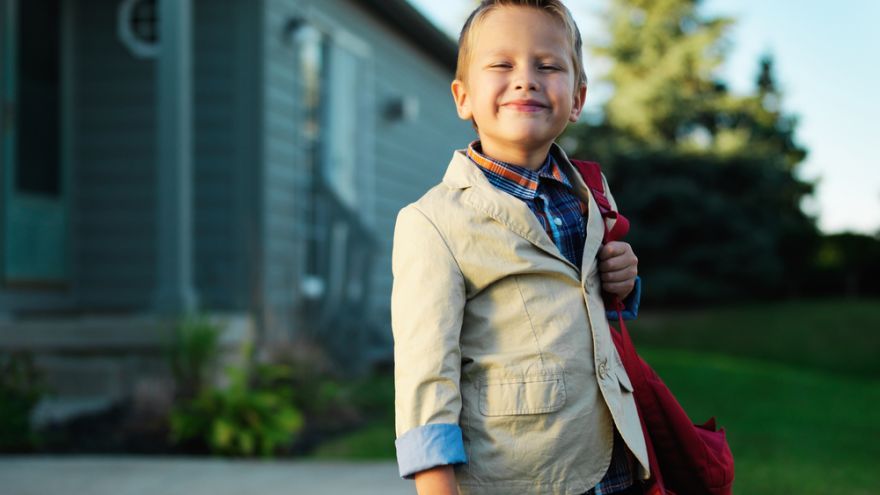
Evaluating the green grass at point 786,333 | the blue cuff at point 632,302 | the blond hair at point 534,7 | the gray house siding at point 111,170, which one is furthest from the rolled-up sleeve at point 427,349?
the green grass at point 786,333

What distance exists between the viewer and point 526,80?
68.7 inches

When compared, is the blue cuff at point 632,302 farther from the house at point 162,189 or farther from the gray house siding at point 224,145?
the gray house siding at point 224,145

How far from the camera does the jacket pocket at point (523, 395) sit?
5.42 ft

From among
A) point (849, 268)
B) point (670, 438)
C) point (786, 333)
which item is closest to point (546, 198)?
point (670, 438)

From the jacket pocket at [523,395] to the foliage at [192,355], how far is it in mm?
4389

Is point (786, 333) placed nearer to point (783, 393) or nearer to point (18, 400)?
point (783, 393)

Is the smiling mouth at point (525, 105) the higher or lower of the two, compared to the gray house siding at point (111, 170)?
lower

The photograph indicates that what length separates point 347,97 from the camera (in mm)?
9336

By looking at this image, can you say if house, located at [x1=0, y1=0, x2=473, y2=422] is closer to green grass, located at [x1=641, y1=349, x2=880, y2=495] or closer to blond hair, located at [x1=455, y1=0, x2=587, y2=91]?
green grass, located at [x1=641, y1=349, x2=880, y2=495]

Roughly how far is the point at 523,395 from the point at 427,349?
186 millimetres

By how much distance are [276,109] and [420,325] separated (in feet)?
21.2

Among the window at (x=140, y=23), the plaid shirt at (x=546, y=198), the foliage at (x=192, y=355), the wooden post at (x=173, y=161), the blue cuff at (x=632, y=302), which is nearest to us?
the plaid shirt at (x=546, y=198)

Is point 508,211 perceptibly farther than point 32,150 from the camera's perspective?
No

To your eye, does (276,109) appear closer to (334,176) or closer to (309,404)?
(334,176)
